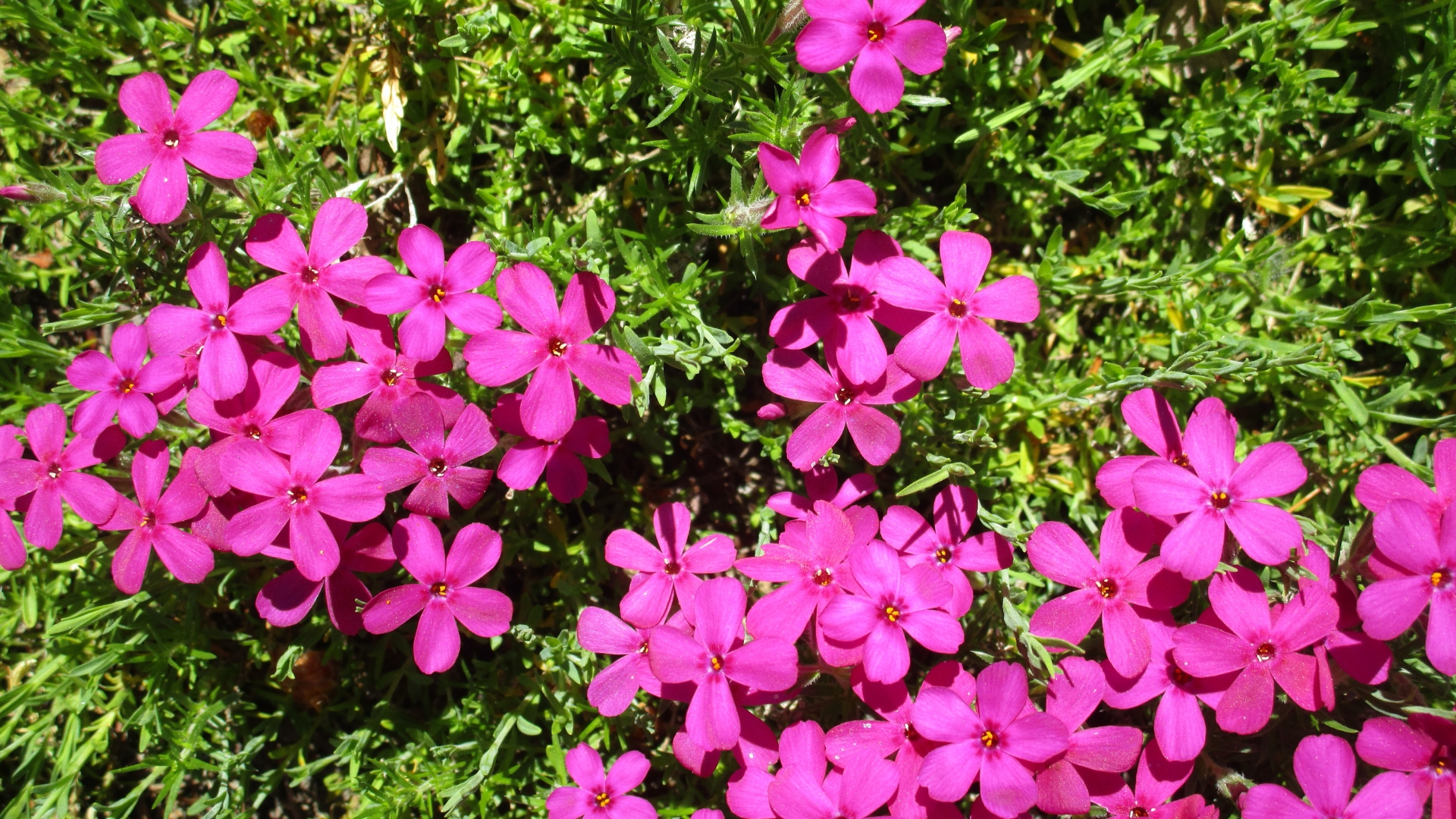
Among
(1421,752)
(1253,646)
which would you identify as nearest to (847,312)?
(1253,646)

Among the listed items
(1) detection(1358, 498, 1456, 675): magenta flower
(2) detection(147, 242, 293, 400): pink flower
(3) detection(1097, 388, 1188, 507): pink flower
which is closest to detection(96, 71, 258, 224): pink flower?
(2) detection(147, 242, 293, 400): pink flower

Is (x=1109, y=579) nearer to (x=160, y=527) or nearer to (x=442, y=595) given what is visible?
(x=442, y=595)

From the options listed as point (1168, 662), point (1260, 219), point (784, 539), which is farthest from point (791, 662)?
point (1260, 219)

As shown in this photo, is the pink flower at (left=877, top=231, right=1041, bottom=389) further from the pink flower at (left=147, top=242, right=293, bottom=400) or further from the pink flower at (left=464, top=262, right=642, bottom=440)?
the pink flower at (left=147, top=242, right=293, bottom=400)

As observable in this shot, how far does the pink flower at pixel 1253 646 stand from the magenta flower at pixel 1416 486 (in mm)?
351

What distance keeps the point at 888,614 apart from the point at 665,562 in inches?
28.6

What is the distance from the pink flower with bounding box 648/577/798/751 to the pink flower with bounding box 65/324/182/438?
1653mm

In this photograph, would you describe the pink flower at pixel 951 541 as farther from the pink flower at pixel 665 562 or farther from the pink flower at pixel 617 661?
the pink flower at pixel 617 661

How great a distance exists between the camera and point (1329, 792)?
8.63 feet

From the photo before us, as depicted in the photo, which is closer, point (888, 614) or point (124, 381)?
point (888, 614)

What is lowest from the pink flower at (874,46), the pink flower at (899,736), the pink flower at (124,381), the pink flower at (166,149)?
the pink flower at (899,736)

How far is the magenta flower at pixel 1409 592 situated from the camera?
248 centimetres

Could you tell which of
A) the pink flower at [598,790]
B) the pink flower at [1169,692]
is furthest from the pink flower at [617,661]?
the pink flower at [1169,692]

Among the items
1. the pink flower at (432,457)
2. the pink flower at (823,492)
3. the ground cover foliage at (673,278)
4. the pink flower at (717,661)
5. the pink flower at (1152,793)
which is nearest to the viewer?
the pink flower at (717,661)
